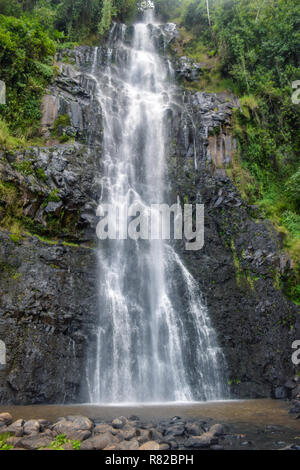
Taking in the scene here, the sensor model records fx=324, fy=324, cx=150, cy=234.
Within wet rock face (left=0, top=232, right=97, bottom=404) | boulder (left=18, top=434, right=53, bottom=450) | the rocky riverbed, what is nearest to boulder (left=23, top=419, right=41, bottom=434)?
the rocky riverbed

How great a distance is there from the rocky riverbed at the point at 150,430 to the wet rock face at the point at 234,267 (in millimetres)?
2970

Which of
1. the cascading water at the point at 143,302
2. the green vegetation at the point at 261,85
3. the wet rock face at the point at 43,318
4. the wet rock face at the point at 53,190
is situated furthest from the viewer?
the green vegetation at the point at 261,85

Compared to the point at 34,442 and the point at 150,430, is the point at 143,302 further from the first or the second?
the point at 34,442

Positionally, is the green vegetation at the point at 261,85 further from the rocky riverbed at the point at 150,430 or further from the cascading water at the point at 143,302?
the rocky riverbed at the point at 150,430

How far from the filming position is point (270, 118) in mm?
18656

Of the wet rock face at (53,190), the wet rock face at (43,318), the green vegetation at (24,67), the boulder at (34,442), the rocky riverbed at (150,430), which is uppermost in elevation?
the green vegetation at (24,67)

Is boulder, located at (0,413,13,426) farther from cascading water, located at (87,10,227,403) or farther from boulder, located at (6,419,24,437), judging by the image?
cascading water, located at (87,10,227,403)

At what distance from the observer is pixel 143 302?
11.7 meters

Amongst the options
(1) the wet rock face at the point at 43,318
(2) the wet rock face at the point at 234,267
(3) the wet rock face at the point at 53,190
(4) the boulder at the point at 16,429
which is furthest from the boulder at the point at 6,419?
(2) the wet rock face at the point at 234,267

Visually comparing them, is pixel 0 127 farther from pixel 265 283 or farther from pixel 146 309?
pixel 265 283

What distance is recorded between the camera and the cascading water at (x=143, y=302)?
32.9 feet

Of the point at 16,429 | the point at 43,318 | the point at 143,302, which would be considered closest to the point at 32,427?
the point at 16,429

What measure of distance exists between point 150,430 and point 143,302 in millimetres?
5952

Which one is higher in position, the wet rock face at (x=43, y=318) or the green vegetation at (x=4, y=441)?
the wet rock face at (x=43, y=318)
